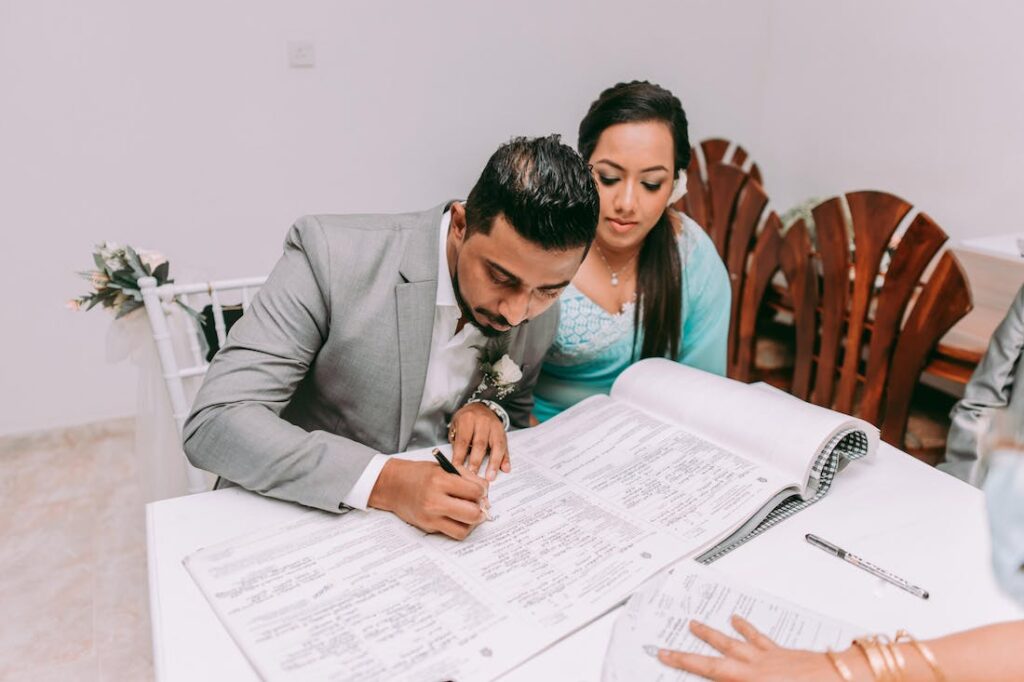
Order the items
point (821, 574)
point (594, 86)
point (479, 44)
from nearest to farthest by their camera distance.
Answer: point (821, 574) < point (479, 44) < point (594, 86)

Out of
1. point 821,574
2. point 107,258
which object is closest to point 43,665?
point 107,258

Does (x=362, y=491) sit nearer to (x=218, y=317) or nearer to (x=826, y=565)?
(x=826, y=565)

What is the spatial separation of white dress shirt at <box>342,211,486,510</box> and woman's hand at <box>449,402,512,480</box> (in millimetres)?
103

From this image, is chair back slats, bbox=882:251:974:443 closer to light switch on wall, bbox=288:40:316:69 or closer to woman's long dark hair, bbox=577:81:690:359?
woman's long dark hair, bbox=577:81:690:359

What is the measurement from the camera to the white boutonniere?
1251 mm

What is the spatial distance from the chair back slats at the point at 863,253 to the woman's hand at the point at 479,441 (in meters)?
1.36

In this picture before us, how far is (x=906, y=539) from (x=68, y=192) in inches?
107

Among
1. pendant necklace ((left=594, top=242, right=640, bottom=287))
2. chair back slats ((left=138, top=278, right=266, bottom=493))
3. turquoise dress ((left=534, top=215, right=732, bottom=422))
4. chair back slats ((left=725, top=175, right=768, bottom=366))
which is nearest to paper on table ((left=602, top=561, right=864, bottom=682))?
turquoise dress ((left=534, top=215, right=732, bottom=422))

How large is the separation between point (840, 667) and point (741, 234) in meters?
2.06

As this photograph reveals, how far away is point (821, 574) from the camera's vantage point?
87 cm

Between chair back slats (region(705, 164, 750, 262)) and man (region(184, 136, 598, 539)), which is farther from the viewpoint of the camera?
chair back slats (region(705, 164, 750, 262))

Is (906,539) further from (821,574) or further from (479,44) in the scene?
(479,44)

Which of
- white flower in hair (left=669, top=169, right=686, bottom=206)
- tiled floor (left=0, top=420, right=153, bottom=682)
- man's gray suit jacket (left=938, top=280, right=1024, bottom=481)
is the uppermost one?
white flower in hair (left=669, top=169, right=686, bottom=206)

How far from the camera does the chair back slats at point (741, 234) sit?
2.42 metres
